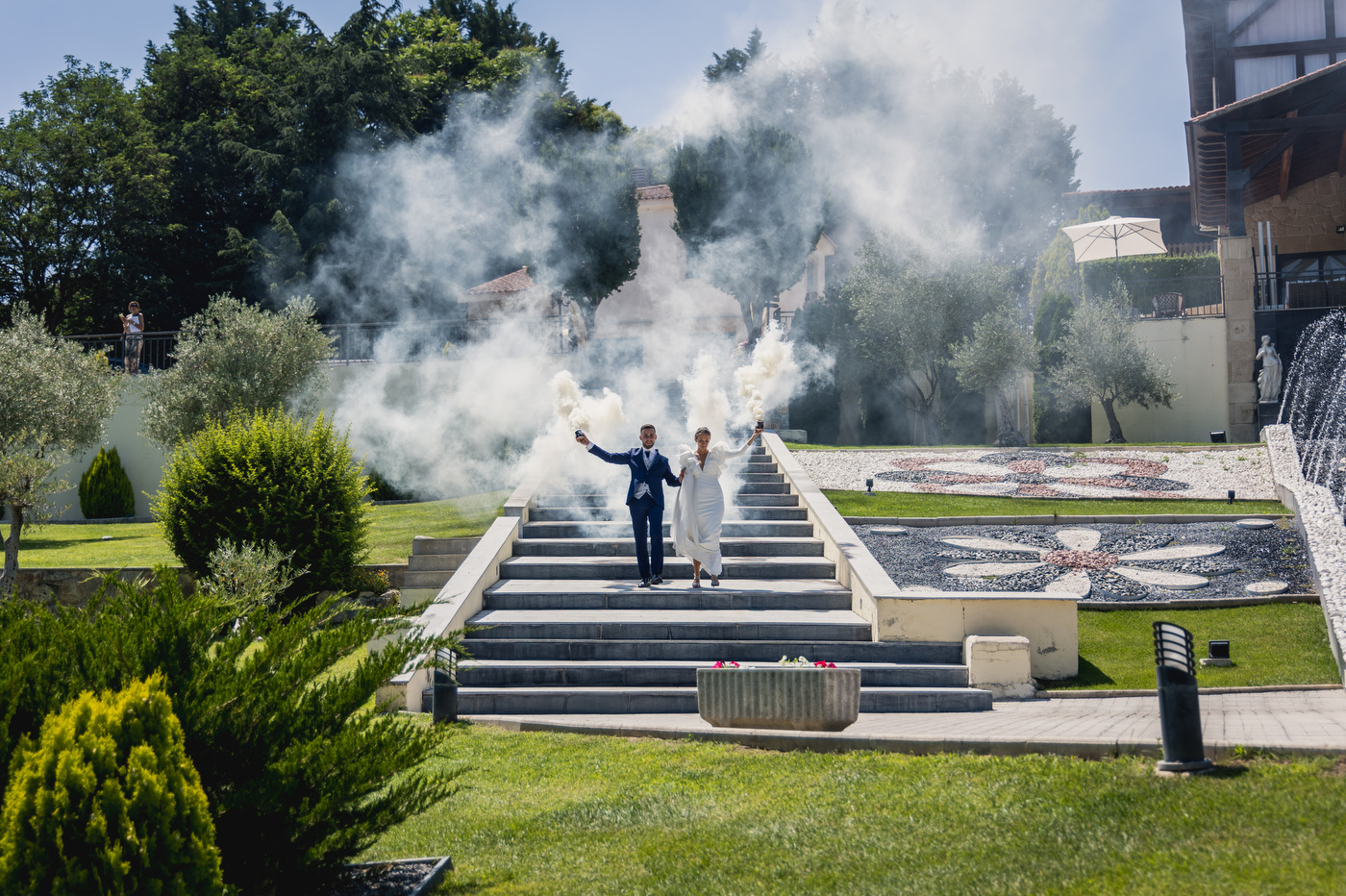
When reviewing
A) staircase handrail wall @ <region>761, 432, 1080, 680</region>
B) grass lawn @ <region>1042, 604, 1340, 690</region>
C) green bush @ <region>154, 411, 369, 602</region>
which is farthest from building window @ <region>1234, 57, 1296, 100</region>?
green bush @ <region>154, 411, 369, 602</region>

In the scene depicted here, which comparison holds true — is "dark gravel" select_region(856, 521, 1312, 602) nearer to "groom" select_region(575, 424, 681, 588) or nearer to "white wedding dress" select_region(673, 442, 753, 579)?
"white wedding dress" select_region(673, 442, 753, 579)

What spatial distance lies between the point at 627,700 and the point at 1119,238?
19.3 metres

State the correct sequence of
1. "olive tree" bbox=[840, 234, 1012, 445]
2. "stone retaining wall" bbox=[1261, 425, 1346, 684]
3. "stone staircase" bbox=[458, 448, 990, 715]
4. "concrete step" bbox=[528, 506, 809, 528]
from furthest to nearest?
1. "olive tree" bbox=[840, 234, 1012, 445]
2. "concrete step" bbox=[528, 506, 809, 528]
3. "stone retaining wall" bbox=[1261, 425, 1346, 684]
4. "stone staircase" bbox=[458, 448, 990, 715]

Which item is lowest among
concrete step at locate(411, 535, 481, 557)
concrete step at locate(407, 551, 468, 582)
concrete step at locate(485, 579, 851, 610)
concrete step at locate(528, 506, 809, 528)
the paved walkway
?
the paved walkway

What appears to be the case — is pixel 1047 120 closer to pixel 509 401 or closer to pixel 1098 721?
pixel 509 401

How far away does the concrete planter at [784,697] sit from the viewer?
6.55m

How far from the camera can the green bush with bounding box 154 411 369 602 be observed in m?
11.2

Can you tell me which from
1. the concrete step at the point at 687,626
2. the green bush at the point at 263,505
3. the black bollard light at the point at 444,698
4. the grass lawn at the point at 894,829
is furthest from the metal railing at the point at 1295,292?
the black bollard light at the point at 444,698

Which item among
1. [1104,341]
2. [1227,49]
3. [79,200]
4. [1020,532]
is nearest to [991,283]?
[1104,341]

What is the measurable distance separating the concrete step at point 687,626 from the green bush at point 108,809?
5.63m

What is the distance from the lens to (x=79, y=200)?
28547mm

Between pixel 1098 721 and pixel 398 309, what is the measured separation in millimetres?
25659

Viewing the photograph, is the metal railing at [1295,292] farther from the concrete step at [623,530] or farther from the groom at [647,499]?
the groom at [647,499]

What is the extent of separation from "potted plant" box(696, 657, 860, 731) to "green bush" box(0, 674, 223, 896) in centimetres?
391
